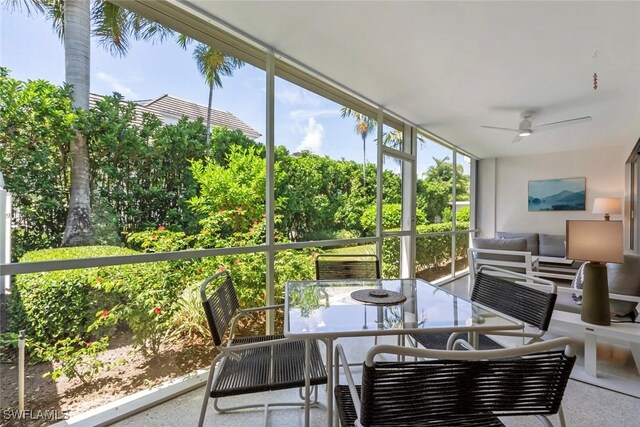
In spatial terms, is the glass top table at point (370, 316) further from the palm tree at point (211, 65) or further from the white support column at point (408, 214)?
the white support column at point (408, 214)

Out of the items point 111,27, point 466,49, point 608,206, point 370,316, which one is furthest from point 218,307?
point 608,206

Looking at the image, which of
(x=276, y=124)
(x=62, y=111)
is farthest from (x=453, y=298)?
(x=62, y=111)

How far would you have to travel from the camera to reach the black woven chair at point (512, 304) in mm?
1577

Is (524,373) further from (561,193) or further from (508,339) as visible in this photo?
(561,193)

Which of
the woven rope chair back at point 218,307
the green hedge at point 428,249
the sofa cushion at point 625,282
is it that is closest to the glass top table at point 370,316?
the woven rope chair back at point 218,307

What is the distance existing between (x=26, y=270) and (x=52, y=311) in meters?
0.36

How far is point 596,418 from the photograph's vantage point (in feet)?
5.96

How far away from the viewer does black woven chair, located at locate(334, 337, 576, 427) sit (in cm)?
89

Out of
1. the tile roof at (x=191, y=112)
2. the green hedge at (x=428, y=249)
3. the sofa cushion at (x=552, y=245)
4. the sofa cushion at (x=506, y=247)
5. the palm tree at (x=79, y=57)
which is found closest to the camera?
the palm tree at (x=79, y=57)

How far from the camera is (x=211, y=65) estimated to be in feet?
7.71

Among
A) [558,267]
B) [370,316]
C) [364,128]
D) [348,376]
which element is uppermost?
[364,128]

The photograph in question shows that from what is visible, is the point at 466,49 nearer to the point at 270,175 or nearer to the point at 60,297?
the point at 270,175

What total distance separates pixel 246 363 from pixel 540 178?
711 centimetres

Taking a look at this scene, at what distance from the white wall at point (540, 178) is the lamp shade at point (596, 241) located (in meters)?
4.78
